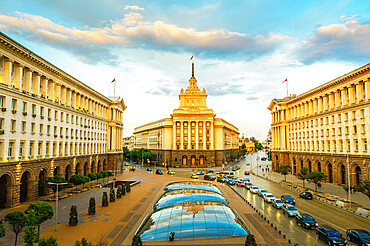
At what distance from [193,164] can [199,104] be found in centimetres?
3012

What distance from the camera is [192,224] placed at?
82.5 feet

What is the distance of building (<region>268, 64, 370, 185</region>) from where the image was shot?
180ft

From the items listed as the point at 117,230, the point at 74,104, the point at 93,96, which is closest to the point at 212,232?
the point at 117,230

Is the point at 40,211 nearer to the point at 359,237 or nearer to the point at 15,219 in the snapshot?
the point at 15,219

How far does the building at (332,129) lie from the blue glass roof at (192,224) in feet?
90.0

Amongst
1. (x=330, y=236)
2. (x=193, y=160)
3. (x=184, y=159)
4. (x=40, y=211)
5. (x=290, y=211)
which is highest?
(x=40, y=211)

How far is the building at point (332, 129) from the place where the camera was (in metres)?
54.9

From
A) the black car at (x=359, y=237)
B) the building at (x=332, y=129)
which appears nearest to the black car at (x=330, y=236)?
the black car at (x=359, y=237)

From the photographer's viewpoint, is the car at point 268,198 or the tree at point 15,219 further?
the car at point 268,198

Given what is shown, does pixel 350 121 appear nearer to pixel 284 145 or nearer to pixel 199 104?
pixel 284 145

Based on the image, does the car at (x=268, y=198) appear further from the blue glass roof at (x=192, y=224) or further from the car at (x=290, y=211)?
the blue glass roof at (x=192, y=224)

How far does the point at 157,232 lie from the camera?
24.5 m

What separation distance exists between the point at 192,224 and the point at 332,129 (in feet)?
185

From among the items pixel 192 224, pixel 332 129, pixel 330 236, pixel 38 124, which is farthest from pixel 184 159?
pixel 330 236
